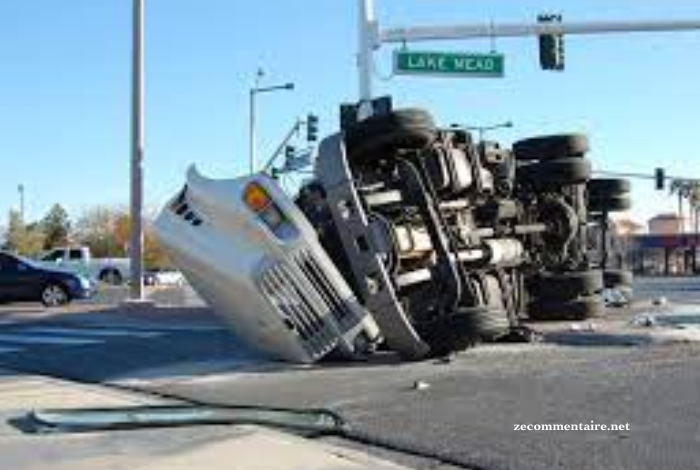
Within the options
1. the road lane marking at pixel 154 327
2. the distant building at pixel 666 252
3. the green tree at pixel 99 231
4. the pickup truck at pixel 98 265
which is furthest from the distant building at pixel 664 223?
the road lane marking at pixel 154 327

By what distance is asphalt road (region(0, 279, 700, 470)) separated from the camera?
7309mm

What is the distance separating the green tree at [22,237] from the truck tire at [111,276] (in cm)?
3797

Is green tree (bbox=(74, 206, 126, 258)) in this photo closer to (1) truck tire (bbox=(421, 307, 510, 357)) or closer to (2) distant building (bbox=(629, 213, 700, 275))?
(2) distant building (bbox=(629, 213, 700, 275))

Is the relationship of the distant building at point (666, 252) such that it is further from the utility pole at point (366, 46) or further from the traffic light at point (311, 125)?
the utility pole at point (366, 46)

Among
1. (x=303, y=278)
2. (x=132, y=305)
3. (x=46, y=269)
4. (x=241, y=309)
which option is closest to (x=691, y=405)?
(x=303, y=278)

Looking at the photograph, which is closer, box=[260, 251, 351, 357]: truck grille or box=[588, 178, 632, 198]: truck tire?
box=[260, 251, 351, 357]: truck grille

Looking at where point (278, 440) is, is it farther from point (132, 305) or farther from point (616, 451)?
point (132, 305)

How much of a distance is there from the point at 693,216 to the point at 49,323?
409 ft

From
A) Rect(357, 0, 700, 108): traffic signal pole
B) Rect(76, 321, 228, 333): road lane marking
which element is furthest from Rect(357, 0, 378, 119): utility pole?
Rect(76, 321, 228, 333): road lane marking

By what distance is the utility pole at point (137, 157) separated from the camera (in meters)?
25.1

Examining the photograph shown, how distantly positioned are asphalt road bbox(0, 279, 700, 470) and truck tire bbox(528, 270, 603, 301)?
203 cm

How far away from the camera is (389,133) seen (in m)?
11.4

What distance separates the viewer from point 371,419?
853 cm

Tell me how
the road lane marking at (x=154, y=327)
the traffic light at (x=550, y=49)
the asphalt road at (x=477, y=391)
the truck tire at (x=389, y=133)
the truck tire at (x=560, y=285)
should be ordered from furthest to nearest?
the traffic light at (x=550, y=49)
the road lane marking at (x=154, y=327)
the truck tire at (x=560, y=285)
the truck tire at (x=389, y=133)
the asphalt road at (x=477, y=391)
